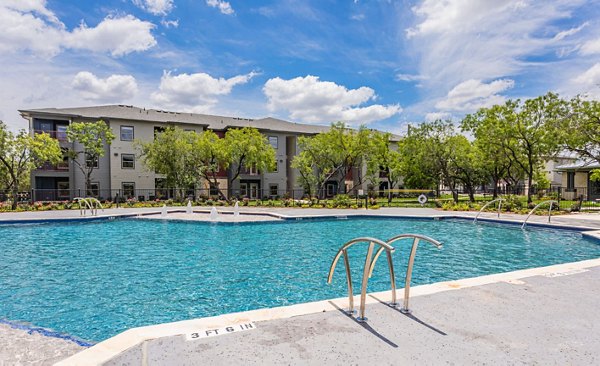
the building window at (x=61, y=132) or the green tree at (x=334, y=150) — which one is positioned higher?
the building window at (x=61, y=132)

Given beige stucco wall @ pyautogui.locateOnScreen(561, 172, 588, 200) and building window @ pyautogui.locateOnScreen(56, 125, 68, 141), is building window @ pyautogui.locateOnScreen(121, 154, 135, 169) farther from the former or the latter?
beige stucco wall @ pyautogui.locateOnScreen(561, 172, 588, 200)

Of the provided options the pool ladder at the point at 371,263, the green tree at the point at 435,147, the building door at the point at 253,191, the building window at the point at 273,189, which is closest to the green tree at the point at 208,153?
the building door at the point at 253,191

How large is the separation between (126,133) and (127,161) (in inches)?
106

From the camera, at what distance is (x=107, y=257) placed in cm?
→ 941

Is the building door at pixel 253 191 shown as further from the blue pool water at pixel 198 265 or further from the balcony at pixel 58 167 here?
the blue pool water at pixel 198 265

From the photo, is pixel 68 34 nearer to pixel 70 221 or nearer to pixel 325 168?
pixel 70 221

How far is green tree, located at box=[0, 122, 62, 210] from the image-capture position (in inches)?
950

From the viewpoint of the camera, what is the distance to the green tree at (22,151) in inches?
950

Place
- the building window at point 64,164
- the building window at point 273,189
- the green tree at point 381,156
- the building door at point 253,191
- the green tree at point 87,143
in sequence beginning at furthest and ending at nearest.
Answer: the building window at point 273,189
the building door at point 253,191
the green tree at point 381,156
the building window at point 64,164
the green tree at point 87,143

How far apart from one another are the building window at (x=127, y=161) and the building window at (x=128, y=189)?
1.62 metres

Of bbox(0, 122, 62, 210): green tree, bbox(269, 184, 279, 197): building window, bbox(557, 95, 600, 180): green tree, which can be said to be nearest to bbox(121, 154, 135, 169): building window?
bbox(0, 122, 62, 210): green tree

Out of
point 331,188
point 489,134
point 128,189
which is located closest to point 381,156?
point 331,188

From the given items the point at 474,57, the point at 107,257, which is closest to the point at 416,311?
the point at 107,257

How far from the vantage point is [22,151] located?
82.3 feet
